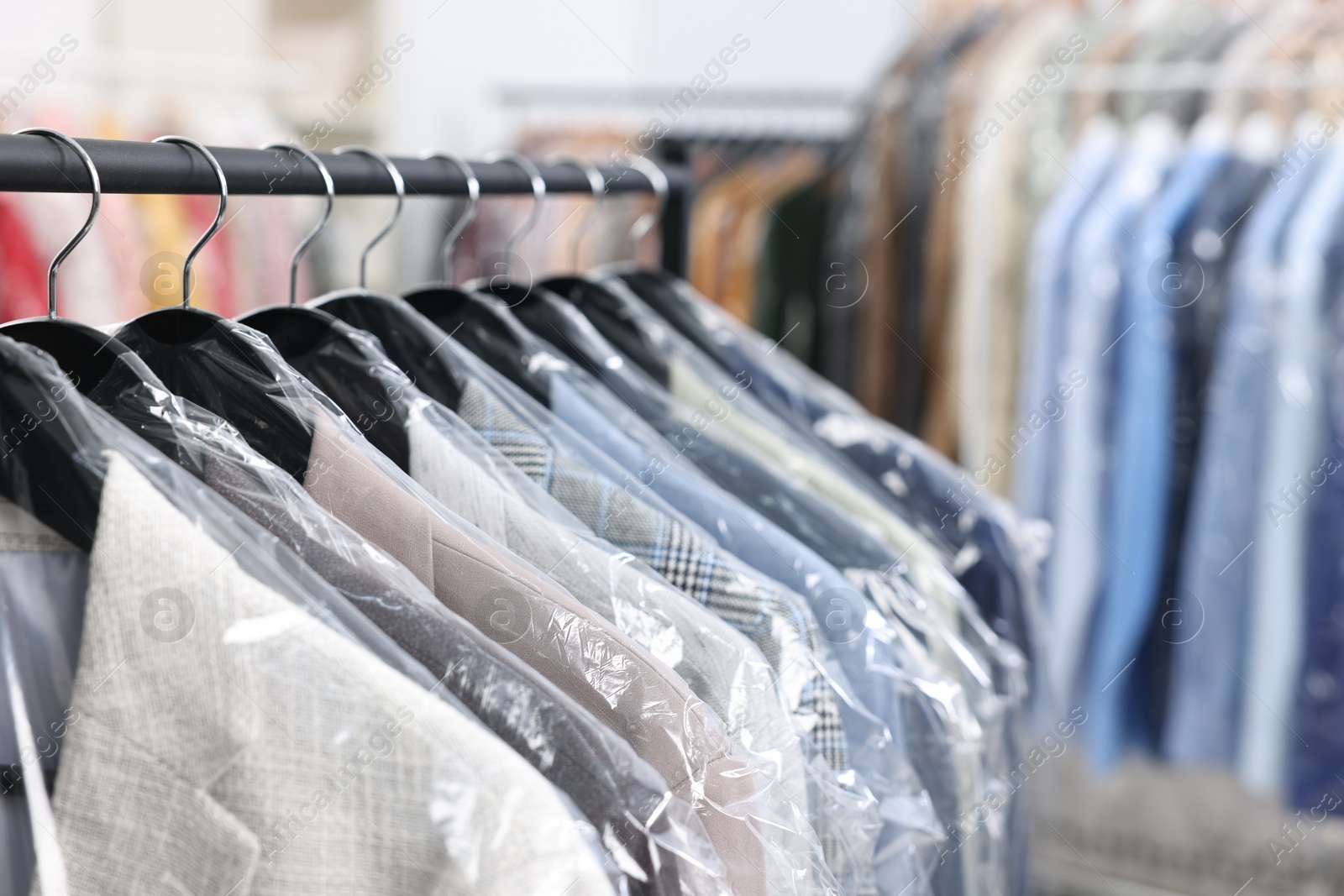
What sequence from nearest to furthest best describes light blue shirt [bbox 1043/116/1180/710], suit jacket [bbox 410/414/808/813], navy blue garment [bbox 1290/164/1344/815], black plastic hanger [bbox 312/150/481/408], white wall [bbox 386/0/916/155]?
suit jacket [bbox 410/414/808/813] < black plastic hanger [bbox 312/150/481/408] < navy blue garment [bbox 1290/164/1344/815] < light blue shirt [bbox 1043/116/1180/710] < white wall [bbox 386/0/916/155]

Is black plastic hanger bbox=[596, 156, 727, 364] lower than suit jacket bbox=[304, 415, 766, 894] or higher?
higher

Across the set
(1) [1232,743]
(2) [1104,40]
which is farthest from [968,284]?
(1) [1232,743]

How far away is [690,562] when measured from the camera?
56cm

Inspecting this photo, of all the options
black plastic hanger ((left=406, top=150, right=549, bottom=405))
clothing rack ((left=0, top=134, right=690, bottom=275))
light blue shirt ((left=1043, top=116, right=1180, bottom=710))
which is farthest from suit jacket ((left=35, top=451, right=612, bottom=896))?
light blue shirt ((left=1043, top=116, right=1180, bottom=710))

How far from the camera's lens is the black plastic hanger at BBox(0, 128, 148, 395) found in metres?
0.47

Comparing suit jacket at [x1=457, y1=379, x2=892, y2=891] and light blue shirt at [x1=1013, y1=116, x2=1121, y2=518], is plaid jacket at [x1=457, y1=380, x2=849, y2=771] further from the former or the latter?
light blue shirt at [x1=1013, y1=116, x2=1121, y2=518]

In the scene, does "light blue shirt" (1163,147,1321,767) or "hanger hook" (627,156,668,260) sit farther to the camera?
"light blue shirt" (1163,147,1321,767)

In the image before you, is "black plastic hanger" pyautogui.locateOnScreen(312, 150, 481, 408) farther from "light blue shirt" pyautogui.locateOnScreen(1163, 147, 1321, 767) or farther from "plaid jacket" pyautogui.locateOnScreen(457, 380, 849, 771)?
"light blue shirt" pyautogui.locateOnScreen(1163, 147, 1321, 767)

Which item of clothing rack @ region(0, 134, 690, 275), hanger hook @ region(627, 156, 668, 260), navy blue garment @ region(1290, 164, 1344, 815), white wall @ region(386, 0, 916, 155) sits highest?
white wall @ region(386, 0, 916, 155)

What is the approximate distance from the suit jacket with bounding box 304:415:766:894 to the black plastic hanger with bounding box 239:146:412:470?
0.06 m

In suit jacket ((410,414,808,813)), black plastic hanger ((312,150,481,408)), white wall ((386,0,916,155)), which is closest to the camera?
suit jacket ((410,414,808,813))

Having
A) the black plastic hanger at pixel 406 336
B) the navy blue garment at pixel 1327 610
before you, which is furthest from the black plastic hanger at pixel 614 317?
the navy blue garment at pixel 1327 610

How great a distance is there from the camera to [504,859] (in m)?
0.36

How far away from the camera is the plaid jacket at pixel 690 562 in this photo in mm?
537
